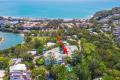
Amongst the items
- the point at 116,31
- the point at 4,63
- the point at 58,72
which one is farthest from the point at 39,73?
the point at 116,31

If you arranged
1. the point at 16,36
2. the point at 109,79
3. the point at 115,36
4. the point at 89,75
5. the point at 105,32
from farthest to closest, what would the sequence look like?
the point at 16,36, the point at 105,32, the point at 115,36, the point at 89,75, the point at 109,79

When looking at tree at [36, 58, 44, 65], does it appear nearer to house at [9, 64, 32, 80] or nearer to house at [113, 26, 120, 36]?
house at [9, 64, 32, 80]

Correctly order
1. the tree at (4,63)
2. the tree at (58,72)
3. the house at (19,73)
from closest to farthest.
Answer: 1. the tree at (58,72)
2. the house at (19,73)
3. the tree at (4,63)

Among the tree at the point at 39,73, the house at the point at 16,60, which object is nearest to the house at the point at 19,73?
the tree at the point at 39,73

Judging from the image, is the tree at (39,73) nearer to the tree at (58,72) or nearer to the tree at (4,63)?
the tree at (58,72)

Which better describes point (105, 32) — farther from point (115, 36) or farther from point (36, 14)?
point (36, 14)

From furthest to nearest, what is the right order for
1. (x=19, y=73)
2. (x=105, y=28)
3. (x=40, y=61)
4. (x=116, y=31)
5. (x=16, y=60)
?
1. (x=105, y=28)
2. (x=116, y=31)
3. (x=16, y=60)
4. (x=40, y=61)
5. (x=19, y=73)

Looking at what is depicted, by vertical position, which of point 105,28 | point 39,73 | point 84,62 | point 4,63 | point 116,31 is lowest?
point 39,73

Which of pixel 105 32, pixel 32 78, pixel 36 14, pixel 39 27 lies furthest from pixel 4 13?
pixel 32 78

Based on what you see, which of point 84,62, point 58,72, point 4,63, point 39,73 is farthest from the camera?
point 4,63

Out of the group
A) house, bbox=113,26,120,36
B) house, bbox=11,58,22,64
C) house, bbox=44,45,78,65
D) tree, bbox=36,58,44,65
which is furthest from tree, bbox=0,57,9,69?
house, bbox=113,26,120,36

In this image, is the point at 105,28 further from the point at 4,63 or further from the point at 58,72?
the point at 58,72
